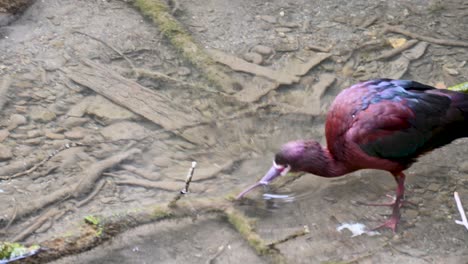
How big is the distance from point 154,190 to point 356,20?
360 centimetres

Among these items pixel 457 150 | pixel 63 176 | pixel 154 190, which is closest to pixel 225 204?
pixel 154 190

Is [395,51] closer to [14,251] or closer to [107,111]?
[107,111]

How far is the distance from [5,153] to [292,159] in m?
2.47

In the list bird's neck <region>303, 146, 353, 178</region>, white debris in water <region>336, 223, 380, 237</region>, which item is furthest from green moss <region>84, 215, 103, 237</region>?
white debris in water <region>336, 223, 380, 237</region>

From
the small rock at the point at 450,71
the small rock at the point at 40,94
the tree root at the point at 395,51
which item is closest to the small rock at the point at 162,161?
the small rock at the point at 40,94

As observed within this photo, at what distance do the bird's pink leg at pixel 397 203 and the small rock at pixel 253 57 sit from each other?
222 centimetres

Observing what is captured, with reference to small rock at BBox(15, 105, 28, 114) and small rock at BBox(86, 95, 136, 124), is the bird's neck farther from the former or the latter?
small rock at BBox(15, 105, 28, 114)

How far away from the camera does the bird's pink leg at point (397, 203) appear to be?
16.7ft

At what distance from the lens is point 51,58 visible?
6.61 metres

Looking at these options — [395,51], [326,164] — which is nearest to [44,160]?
[326,164]

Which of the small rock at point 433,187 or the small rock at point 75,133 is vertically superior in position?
the small rock at point 433,187

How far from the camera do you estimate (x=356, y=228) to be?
5062mm

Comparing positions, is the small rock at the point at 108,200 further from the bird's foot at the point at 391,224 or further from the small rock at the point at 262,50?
the small rock at the point at 262,50

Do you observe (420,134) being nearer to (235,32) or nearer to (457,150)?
(457,150)
